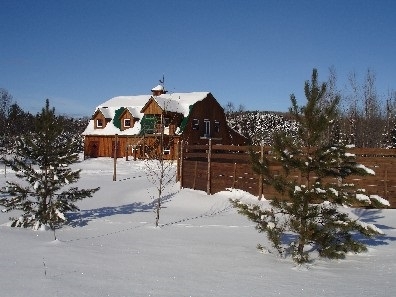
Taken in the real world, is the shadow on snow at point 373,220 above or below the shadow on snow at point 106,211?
above

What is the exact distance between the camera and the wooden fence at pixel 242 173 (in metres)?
15.7

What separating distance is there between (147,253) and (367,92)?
37784 millimetres

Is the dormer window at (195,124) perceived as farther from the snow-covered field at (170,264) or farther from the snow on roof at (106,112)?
the snow-covered field at (170,264)

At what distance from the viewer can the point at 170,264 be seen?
24.9ft

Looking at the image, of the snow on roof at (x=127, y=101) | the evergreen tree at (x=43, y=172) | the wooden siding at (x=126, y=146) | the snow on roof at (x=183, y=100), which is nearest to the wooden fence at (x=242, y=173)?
the evergreen tree at (x=43, y=172)

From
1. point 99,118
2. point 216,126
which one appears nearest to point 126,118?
point 99,118

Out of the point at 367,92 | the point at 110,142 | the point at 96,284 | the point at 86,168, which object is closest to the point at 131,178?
the point at 86,168

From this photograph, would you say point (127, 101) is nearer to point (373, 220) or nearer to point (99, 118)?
point (99, 118)

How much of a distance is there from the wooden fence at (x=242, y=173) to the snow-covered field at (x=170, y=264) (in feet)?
6.21

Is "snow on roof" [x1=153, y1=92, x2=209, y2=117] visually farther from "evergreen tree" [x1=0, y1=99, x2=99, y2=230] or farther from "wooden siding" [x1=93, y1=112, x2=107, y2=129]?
"evergreen tree" [x1=0, y1=99, x2=99, y2=230]

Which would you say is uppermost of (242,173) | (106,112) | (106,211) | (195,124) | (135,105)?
(135,105)

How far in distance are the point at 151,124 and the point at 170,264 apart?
3162 cm

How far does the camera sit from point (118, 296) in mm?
5465

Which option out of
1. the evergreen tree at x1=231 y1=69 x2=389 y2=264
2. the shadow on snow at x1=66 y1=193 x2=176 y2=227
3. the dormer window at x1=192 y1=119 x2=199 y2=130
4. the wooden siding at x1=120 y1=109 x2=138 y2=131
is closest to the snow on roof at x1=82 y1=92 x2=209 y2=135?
the wooden siding at x1=120 y1=109 x2=138 y2=131
